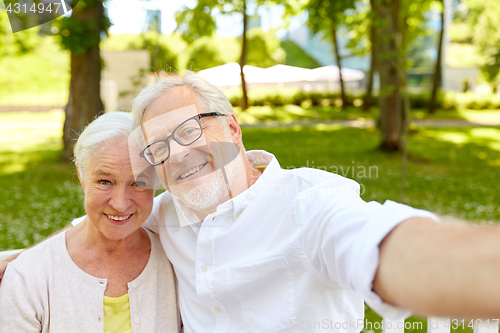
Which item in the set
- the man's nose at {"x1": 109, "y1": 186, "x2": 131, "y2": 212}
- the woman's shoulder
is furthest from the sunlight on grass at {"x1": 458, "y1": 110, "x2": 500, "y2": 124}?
the woman's shoulder

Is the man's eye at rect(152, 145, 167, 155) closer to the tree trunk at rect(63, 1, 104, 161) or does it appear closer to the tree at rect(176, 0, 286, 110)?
the tree at rect(176, 0, 286, 110)

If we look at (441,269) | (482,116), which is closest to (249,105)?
(441,269)

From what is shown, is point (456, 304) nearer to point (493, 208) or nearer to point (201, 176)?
point (201, 176)

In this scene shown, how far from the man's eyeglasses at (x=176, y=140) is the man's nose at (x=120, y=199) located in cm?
17

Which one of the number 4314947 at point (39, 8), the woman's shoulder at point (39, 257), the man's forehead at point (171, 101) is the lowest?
A: the woman's shoulder at point (39, 257)

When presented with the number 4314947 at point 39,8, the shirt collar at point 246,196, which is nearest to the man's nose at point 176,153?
the shirt collar at point 246,196

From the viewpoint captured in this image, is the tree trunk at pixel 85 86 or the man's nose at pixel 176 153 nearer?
the man's nose at pixel 176 153

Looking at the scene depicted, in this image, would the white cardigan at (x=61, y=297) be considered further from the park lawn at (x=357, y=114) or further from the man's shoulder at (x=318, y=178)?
the park lawn at (x=357, y=114)

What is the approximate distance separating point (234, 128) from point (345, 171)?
1.73m

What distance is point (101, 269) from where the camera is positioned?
5.61ft

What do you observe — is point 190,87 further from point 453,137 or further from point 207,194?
point 453,137

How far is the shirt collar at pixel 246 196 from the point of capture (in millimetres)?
1618

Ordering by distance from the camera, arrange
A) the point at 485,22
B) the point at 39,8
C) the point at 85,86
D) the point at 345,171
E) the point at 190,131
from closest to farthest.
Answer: the point at 190,131 → the point at 39,8 → the point at 345,171 → the point at 85,86 → the point at 485,22

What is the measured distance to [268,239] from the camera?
1.51m
